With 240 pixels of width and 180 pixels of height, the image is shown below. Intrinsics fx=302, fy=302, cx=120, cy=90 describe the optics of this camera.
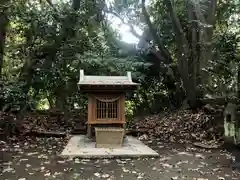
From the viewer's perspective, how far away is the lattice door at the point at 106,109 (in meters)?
8.68

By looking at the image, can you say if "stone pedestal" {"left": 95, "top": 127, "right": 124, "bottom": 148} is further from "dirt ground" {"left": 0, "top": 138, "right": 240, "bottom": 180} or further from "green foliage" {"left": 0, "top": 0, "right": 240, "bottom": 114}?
"green foliage" {"left": 0, "top": 0, "right": 240, "bottom": 114}

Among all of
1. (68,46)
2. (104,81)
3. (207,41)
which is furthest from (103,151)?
(207,41)

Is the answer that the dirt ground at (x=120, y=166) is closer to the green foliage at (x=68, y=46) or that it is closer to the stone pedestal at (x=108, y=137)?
the stone pedestal at (x=108, y=137)

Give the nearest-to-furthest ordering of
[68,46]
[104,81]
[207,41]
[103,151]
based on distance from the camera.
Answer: [103,151] < [104,81] < [207,41] < [68,46]

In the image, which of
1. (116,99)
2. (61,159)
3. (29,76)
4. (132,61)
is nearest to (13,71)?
(29,76)

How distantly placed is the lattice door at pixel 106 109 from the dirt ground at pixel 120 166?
5.40ft

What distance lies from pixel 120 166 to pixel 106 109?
119 inches

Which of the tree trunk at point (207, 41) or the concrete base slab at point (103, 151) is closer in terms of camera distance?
the concrete base slab at point (103, 151)

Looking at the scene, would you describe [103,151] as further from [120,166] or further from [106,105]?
[106,105]

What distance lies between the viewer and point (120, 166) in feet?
19.2

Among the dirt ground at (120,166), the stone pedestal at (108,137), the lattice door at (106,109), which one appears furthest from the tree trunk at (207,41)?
the stone pedestal at (108,137)

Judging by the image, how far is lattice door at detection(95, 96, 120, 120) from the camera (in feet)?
28.5

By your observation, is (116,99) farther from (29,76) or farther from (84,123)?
(29,76)

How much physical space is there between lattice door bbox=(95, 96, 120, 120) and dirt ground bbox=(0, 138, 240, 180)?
1.65 metres
